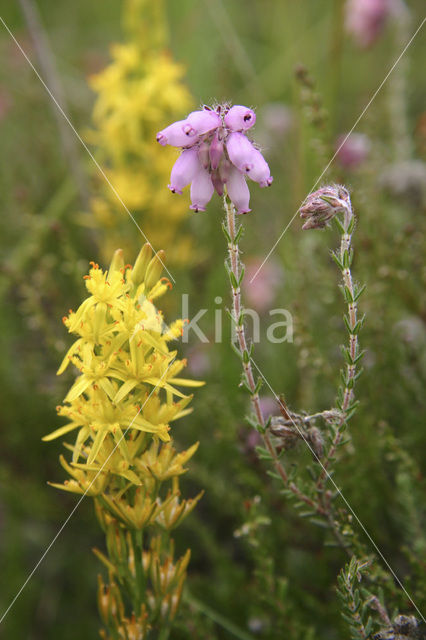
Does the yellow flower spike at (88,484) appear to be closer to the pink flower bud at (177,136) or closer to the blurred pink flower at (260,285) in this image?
the pink flower bud at (177,136)

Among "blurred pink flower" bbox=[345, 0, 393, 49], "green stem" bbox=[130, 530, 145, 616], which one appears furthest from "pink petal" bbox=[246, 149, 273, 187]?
"blurred pink flower" bbox=[345, 0, 393, 49]

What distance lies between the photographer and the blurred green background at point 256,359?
1745mm

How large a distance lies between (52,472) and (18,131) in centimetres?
243

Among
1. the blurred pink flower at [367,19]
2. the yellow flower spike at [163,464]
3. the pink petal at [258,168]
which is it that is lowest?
the yellow flower spike at [163,464]

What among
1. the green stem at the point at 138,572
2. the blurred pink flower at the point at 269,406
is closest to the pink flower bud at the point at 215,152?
the green stem at the point at 138,572

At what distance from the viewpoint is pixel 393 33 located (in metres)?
3.50

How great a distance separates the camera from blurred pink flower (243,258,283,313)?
9.91 feet

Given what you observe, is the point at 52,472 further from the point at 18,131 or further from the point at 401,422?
the point at 18,131

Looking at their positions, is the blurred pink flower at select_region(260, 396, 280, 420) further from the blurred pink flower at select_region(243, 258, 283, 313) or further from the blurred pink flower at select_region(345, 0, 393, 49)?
the blurred pink flower at select_region(345, 0, 393, 49)

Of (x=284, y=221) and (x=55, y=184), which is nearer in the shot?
(x=284, y=221)

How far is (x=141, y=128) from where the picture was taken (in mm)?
2500

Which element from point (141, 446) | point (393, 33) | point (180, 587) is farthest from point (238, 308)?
point (393, 33)

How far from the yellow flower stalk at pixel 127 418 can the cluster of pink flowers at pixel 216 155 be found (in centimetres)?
17

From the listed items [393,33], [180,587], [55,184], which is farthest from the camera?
[393,33]
